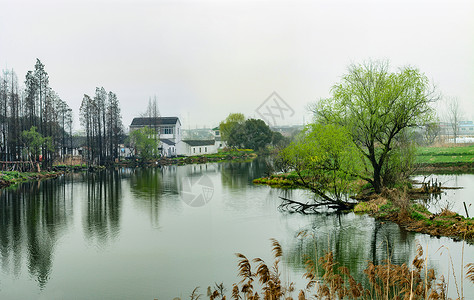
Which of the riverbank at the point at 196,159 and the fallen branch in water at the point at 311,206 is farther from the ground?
the riverbank at the point at 196,159

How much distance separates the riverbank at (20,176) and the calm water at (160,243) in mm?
10465

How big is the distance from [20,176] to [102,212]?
2352 cm

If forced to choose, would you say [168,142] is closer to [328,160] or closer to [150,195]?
[150,195]

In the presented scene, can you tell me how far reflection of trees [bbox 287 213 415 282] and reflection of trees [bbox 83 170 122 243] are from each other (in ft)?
27.7

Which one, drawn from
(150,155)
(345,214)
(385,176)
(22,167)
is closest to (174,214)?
(345,214)

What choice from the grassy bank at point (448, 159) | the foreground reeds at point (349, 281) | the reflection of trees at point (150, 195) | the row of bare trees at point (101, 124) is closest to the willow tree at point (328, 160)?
the reflection of trees at point (150, 195)

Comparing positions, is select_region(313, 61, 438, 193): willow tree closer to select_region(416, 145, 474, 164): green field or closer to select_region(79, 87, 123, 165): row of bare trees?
select_region(416, 145, 474, 164): green field

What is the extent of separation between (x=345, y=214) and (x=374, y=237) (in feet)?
17.2

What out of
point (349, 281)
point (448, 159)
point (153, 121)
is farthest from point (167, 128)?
point (349, 281)

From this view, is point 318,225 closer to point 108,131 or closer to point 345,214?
point 345,214

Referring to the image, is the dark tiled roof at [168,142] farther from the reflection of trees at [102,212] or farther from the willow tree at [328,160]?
the willow tree at [328,160]

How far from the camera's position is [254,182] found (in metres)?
37.5

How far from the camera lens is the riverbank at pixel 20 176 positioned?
36919 mm

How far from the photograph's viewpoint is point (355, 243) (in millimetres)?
15492
